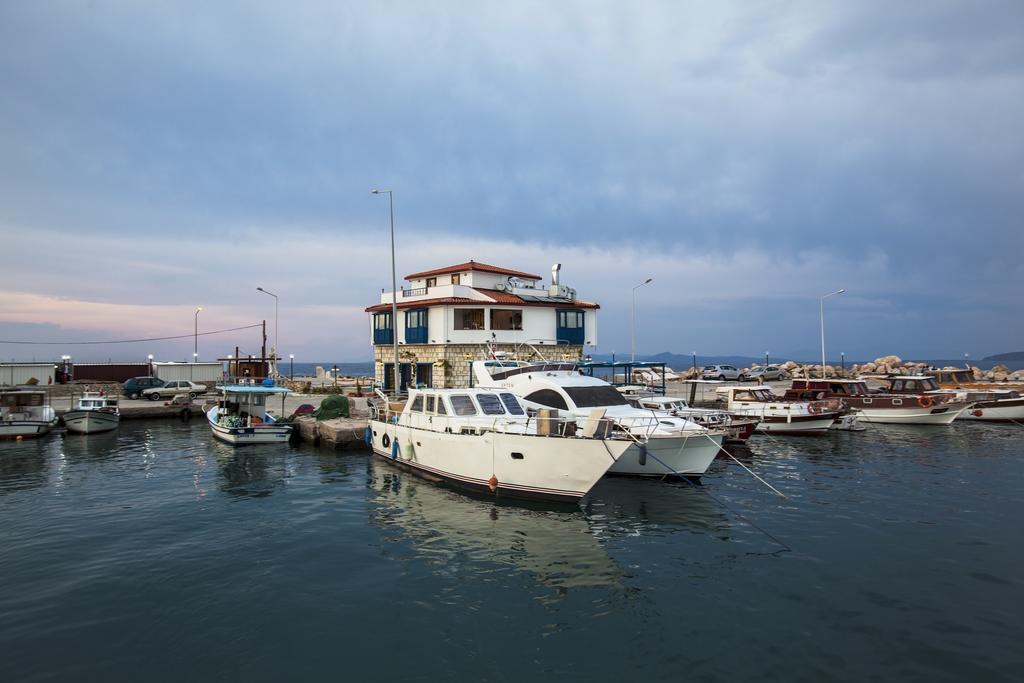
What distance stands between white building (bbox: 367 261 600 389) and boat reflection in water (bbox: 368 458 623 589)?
70.2 feet

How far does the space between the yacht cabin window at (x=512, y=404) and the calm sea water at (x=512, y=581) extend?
144 inches

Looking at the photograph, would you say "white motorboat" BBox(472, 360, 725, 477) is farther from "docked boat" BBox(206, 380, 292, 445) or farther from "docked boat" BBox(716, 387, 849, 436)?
"docked boat" BBox(716, 387, 849, 436)

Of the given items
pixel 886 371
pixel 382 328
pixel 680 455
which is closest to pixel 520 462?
pixel 680 455

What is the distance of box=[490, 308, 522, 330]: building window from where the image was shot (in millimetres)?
41562

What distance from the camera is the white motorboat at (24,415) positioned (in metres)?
30.0

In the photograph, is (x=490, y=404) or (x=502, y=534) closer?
(x=502, y=534)

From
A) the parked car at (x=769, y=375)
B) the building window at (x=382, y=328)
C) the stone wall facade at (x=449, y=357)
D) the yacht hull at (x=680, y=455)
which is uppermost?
the building window at (x=382, y=328)

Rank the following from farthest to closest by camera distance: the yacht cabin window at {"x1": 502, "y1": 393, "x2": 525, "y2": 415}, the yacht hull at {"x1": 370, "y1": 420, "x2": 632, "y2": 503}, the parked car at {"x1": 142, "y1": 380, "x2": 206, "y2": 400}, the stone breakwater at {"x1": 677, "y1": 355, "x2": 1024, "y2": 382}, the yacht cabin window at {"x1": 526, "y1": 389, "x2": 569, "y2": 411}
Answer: the stone breakwater at {"x1": 677, "y1": 355, "x2": 1024, "y2": 382}
the parked car at {"x1": 142, "y1": 380, "x2": 206, "y2": 400}
the yacht cabin window at {"x1": 526, "y1": 389, "x2": 569, "y2": 411}
the yacht cabin window at {"x1": 502, "y1": 393, "x2": 525, "y2": 415}
the yacht hull at {"x1": 370, "y1": 420, "x2": 632, "y2": 503}

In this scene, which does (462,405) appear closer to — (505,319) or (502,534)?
(502,534)

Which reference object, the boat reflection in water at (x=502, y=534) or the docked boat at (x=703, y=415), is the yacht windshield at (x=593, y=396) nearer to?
the docked boat at (x=703, y=415)

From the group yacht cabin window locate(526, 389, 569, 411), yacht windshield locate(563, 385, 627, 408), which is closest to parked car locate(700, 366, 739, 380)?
yacht windshield locate(563, 385, 627, 408)

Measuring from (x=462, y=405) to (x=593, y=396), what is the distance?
5724 mm

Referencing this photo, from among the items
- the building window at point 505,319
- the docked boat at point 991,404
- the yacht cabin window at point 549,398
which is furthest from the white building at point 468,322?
the docked boat at point 991,404

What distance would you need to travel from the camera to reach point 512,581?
11633mm
